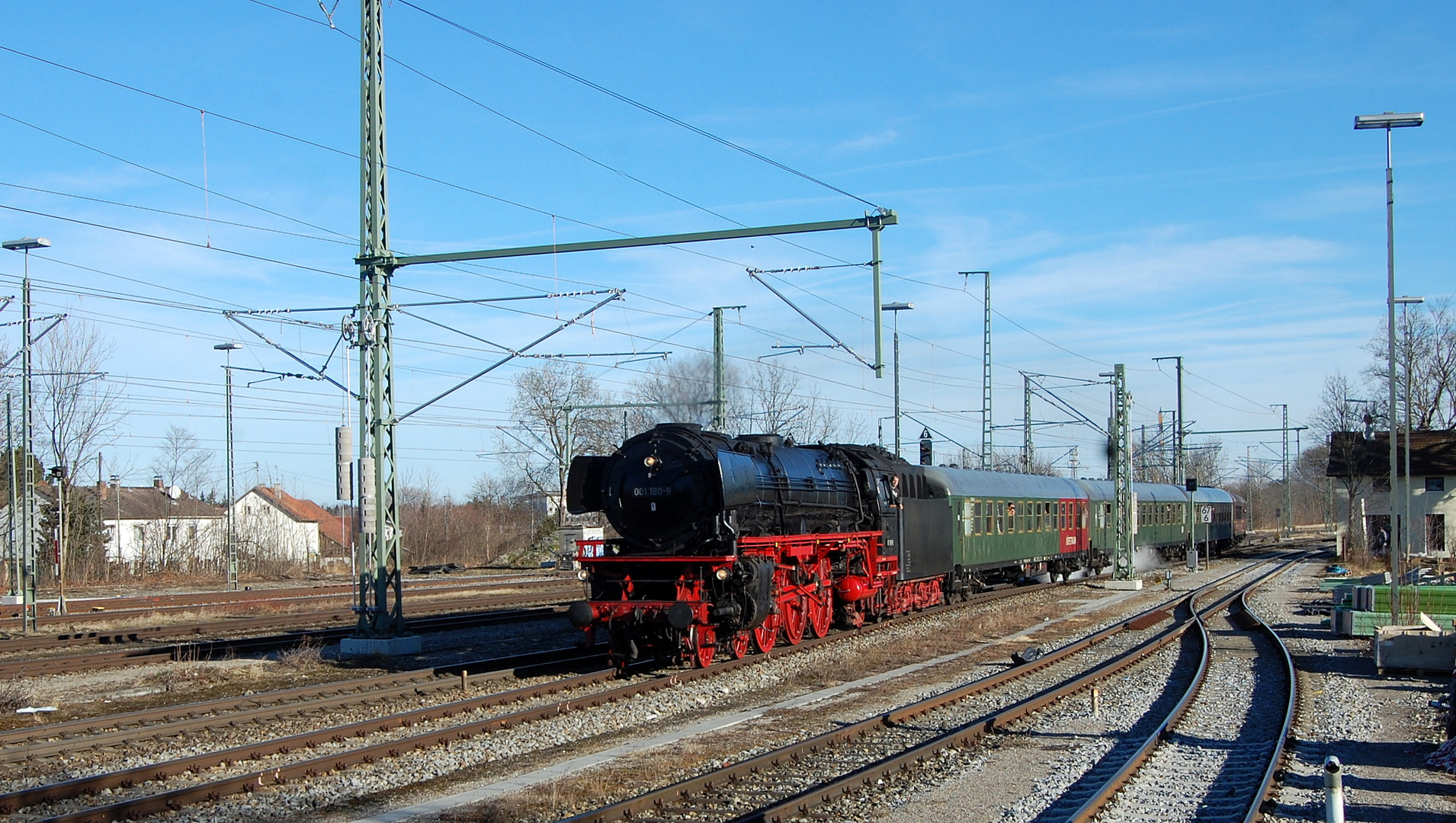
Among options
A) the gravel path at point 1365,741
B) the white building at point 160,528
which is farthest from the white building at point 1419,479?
the white building at point 160,528

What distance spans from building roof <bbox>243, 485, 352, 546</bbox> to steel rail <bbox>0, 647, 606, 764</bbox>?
5919cm

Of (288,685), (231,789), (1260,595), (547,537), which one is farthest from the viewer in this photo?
(547,537)

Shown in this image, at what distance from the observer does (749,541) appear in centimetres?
1510

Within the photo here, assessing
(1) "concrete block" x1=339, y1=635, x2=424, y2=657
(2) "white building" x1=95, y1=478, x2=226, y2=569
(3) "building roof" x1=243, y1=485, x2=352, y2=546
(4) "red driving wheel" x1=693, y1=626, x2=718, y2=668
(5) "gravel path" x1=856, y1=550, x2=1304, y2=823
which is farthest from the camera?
(3) "building roof" x1=243, y1=485, x2=352, y2=546

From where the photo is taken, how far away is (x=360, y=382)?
17641 mm

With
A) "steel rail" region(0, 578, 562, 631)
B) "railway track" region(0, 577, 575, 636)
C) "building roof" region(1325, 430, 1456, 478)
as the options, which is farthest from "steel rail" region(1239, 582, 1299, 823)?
"building roof" region(1325, 430, 1456, 478)

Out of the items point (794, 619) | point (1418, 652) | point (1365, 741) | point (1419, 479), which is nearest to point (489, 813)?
point (1365, 741)

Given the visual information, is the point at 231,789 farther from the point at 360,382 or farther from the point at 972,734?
the point at 360,382

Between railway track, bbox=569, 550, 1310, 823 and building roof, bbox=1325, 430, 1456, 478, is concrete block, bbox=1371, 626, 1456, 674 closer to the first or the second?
railway track, bbox=569, 550, 1310, 823

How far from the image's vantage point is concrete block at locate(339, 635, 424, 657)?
17234mm

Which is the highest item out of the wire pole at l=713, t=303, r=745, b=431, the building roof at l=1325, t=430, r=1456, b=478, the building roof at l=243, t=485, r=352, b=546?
the wire pole at l=713, t=303, r=745, b=431

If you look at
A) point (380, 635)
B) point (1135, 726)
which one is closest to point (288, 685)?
point (380, 635)

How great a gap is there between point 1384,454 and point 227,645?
180 ft

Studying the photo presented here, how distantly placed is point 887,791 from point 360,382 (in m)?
11.9
